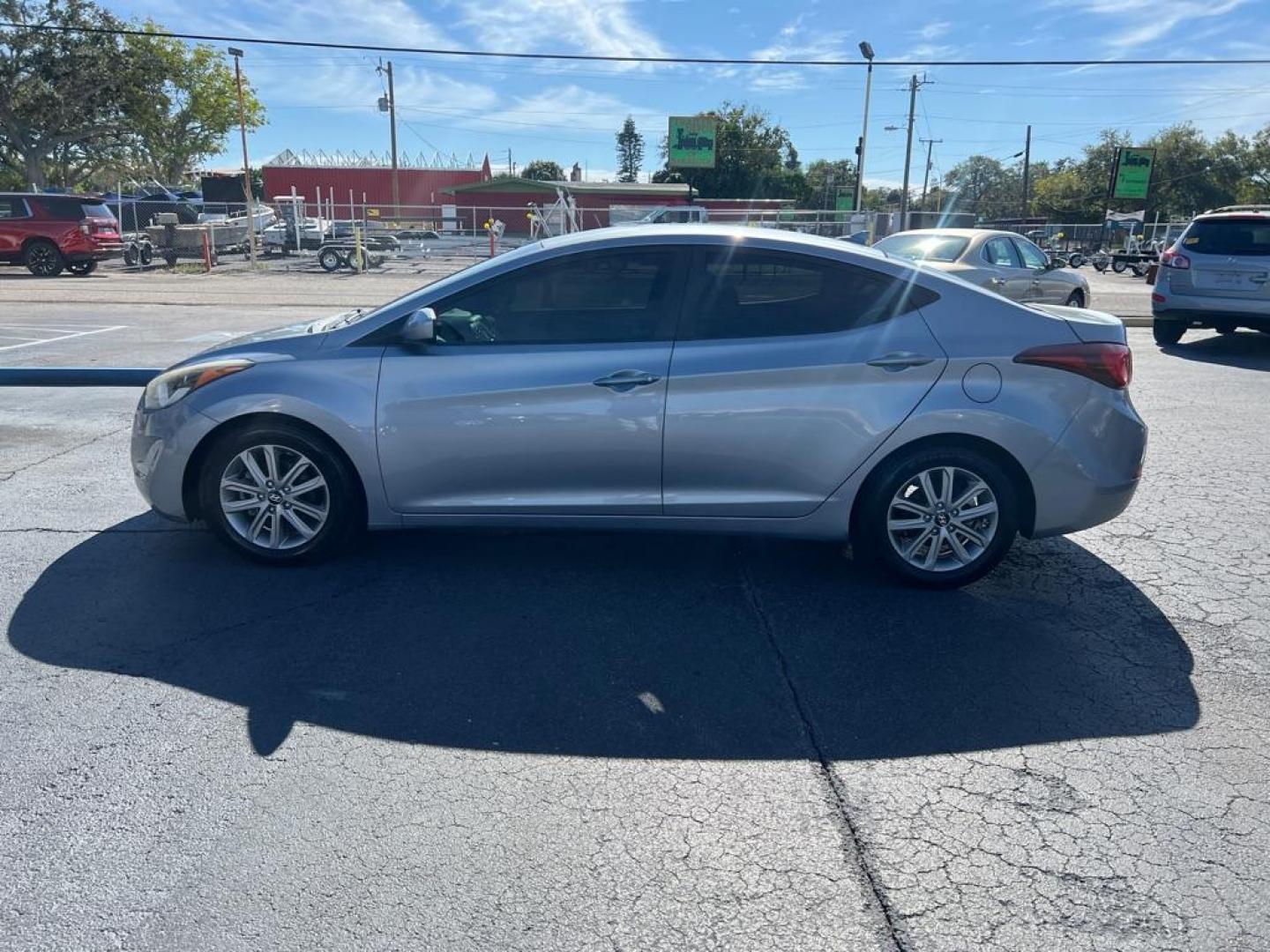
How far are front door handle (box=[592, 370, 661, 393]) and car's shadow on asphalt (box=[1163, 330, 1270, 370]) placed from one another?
1003 centimetres

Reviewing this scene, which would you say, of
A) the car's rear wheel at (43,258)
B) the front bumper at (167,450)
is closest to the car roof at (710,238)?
the front bumper at (167,450)

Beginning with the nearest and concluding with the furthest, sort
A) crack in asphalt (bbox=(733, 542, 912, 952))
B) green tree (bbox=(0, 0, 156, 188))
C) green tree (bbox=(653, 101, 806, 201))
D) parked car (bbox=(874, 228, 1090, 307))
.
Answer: crack in asphalt (bbox=(733, 542, 912, 952)) → parked car (bbox=(874, 228, 1090, 307)) → green tree (bbox=(0, 0, 156, 188)) → green tree (bbox=(653, 101, 806, 201))

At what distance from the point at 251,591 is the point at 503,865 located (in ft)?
7.83

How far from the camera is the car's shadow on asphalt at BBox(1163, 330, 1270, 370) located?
12062 millimetres

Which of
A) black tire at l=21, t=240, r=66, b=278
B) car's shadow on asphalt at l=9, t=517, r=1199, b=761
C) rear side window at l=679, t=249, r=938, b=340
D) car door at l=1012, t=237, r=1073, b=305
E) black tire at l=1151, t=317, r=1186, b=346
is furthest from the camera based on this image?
black tire at l=21, t=240, r=66, b=278

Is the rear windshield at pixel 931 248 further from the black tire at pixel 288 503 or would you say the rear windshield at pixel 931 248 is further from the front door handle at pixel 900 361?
the black tire at pixel 288 503

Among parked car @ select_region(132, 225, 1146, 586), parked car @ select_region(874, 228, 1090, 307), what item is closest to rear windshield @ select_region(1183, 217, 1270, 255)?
parked car @ select_region(874, 228, 1090, 307)

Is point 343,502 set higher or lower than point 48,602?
higher

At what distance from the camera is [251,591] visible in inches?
180

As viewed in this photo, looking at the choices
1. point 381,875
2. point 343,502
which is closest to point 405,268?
point 343,502

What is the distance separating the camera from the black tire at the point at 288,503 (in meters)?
4.63

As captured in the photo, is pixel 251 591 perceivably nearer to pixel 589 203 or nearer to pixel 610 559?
pixel 610 559

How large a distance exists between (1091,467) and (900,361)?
1.04 m

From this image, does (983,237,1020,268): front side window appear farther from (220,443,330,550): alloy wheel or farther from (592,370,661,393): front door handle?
(220,443,330,550): alloy wheel
